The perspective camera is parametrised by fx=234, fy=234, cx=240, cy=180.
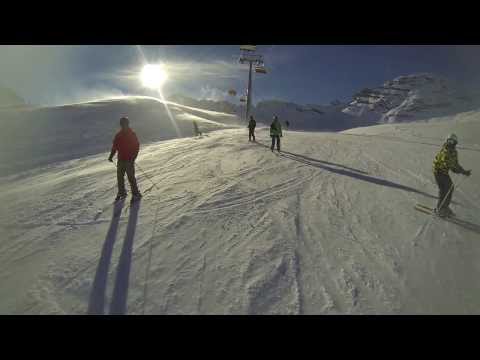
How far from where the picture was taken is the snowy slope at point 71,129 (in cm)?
1931

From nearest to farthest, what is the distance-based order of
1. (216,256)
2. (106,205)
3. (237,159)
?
(216,256) < (106,205) < (237,159)

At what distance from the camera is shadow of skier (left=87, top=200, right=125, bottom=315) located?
3148mm

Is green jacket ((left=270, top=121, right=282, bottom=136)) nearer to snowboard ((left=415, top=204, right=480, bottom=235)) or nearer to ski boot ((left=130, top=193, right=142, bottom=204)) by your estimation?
snowboard ((left=415, top=204, right=480, bottom=235))

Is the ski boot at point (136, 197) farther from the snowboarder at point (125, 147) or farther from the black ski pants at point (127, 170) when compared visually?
the snowboarder at point (125, 147)

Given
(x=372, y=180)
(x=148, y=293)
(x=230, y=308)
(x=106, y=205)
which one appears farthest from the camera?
(x=372, y=180)

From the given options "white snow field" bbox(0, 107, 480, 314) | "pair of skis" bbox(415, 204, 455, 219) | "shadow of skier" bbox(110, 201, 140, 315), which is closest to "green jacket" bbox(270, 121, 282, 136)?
"white snow field" bbox(0, 107, 480, 314)

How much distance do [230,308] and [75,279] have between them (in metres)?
2.49

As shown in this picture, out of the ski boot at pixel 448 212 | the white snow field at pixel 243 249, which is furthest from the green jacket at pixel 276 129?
the ski boot at pixel 448 212

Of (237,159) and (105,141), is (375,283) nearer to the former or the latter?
(237,159)

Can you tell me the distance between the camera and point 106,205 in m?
6.20

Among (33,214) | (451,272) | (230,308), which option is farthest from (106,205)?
(451,272)

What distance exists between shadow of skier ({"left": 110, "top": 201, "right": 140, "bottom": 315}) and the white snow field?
17 millimetres

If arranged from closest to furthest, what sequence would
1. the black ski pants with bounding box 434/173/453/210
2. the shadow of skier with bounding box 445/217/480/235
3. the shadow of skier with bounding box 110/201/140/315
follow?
the shadow of skier with bounding box 110/201/140/315
the shadow of skier with bounding box 445/217/480/235
the black ski pants with bounding box 434/173/453/210

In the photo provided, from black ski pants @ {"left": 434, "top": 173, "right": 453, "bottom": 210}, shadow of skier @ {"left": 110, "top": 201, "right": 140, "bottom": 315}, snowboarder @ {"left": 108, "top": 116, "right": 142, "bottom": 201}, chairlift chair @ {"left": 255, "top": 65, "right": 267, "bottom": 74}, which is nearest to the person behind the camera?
shadow of skier @ {"left": 110, "top": 201, "right": 140, "bottom": 315}
